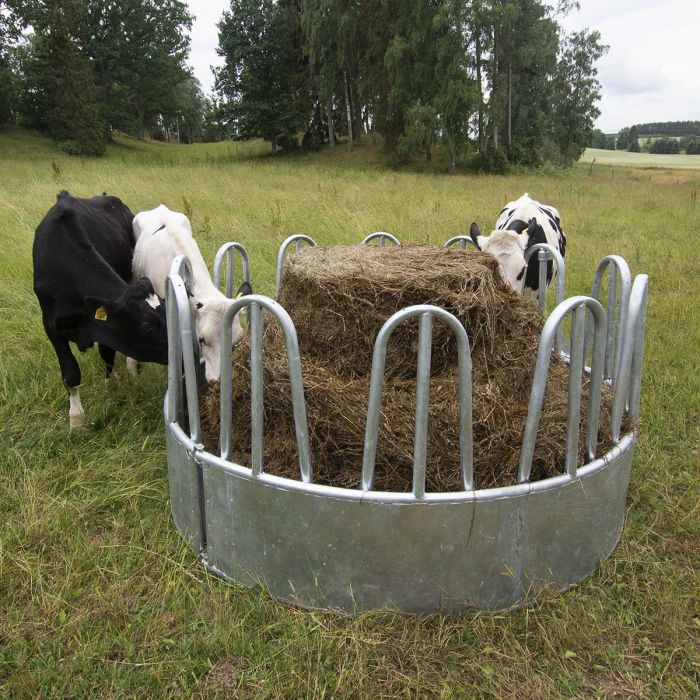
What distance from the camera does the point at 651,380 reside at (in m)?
4.62

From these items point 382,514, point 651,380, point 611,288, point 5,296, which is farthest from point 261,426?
point 5,296

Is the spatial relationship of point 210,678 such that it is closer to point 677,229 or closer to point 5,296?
point 5,296

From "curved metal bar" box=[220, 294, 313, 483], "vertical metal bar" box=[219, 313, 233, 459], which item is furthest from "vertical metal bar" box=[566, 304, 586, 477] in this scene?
"vertical metal bar" box=[219, 313, 233, 459]

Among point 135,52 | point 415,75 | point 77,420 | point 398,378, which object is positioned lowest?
point 77,420

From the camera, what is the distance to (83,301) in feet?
12.6

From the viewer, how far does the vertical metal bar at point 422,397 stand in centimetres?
204

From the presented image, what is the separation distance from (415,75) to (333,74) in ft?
20.2

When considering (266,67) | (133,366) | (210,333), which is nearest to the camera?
(210,333)

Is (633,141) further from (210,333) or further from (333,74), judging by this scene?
(210,333)

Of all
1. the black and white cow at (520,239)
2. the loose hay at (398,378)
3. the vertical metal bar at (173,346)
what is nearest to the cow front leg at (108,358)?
the loose hay at (398,378)

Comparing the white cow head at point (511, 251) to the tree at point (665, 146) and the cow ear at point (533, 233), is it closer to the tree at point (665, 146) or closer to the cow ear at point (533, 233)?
the cow ear at point (533, 233)

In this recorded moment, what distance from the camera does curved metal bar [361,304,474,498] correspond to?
203 centimetres

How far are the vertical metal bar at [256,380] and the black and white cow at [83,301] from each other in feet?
5.25

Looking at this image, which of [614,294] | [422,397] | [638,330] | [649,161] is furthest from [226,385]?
[649,161]
